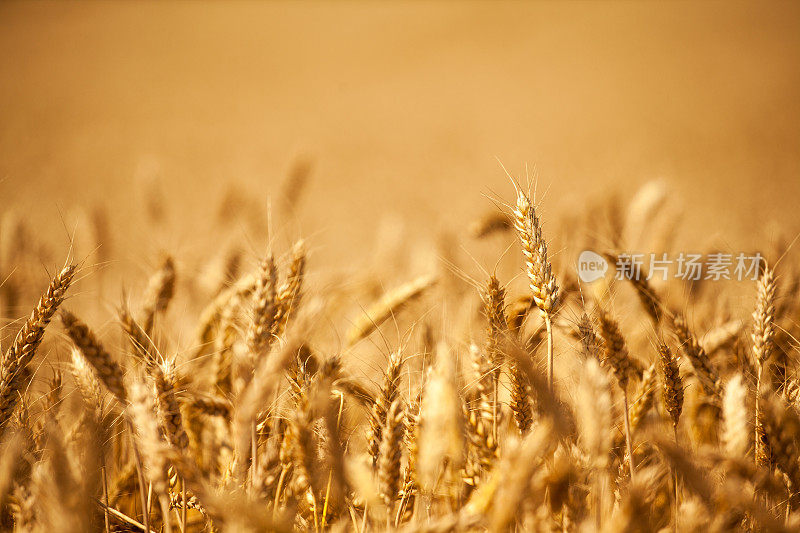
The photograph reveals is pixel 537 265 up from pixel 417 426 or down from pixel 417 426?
up

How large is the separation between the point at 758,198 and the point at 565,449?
6.00 meters

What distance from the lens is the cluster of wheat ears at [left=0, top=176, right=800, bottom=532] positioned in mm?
861

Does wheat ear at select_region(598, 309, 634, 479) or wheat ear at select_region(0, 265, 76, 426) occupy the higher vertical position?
wheat ear at select_region(0, 265, 76, 426)

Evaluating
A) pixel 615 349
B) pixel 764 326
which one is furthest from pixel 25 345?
pixel 764 326

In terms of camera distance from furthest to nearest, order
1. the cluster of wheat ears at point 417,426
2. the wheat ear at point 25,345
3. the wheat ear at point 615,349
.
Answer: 1. the wheat ear at point 615,349
2. the wheat ear at point 25,345
3. the cluster of wheat ears at point 417,426

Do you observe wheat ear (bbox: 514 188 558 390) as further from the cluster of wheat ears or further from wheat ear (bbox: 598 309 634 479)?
wheat ear (bbox: 598 309 634 479)

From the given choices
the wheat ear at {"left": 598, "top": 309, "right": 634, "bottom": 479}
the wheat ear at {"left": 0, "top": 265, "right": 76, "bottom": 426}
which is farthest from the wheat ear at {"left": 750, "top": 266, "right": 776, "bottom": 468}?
the wheat ear at {"left": 0, "top": 265, "right": 76, "bottom": 426}

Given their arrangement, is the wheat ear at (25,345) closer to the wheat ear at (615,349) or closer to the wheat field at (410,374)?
the wheat field at (410,374)

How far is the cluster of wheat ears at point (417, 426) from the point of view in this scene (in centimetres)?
86

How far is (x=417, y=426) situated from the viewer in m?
1.12

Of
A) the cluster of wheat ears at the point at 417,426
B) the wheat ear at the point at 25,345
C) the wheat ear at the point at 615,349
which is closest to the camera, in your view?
the cluster of wheat ears at the point at 417,426

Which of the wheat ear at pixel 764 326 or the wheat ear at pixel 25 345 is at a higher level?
the wheat ear at pixel 25 345

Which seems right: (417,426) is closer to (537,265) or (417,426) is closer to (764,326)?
(537,265)

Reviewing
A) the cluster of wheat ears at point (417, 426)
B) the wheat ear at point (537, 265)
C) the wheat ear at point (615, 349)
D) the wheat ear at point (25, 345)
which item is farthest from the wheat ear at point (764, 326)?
the wheat ear at point (25, 345)
